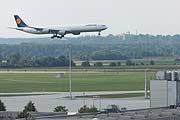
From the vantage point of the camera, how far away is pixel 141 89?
515 feet

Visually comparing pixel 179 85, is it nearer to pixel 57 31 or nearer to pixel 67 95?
pixel 57 31

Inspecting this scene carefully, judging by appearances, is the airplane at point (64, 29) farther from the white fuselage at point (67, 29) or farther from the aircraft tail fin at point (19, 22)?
the aircraft tail fin at point (19, 22)

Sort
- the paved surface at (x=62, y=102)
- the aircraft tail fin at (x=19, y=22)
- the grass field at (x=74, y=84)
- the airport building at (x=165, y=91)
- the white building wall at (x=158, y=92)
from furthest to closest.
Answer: the grass field at (x=74, y=84) → the aircraft tail fin at (x=19, y=22) → the paved surface at (x=62, y=102) → the white building wall at (x=158, y=92) → the airport building at (x=165, y=91)

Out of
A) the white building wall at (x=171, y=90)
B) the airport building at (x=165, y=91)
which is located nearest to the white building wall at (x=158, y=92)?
the airport building at (x=165, y=91)

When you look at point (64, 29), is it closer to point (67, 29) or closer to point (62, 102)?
point (67, 29)

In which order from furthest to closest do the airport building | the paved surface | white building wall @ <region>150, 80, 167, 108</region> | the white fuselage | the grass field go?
the grass field, the white fuselage, the paved surface, white building wall @ <region>150, 80, 167, 108</region>, the airport building

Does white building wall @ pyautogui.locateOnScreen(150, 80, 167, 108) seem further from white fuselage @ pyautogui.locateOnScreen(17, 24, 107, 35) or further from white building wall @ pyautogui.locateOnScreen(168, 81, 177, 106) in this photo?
white fuselage @ pyautogui.locateOnScreen(17, 24, 107, 35)

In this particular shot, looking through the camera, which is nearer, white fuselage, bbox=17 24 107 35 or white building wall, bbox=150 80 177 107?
white building wall, bbox=150 80 177 107

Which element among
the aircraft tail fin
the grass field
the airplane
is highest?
the aircraft tail fin

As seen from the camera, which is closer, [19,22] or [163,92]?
[163,92]

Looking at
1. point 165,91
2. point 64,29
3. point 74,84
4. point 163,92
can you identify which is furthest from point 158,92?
point 74,84

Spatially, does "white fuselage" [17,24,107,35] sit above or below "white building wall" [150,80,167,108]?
above

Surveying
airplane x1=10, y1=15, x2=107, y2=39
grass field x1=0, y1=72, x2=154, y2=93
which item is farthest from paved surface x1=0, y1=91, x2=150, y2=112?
grass field x1=0, y1=72, x2=154, y2=93

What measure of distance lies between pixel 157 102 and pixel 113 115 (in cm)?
3149
